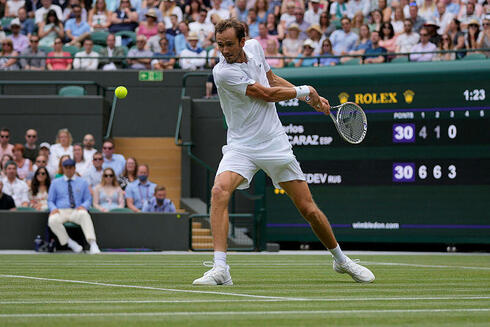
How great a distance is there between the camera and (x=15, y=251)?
18.2 meters

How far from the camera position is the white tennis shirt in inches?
339

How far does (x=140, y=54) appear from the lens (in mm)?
22828

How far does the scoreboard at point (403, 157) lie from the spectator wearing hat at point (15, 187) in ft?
16.2

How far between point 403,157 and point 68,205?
5959 millimetres

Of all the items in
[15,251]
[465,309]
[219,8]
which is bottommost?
[15,251]

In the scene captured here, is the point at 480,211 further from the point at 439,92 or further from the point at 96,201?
the point at 96,201

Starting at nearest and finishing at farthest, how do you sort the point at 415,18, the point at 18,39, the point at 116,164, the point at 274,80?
the point at 274,80, the point at 116,164, the point at 415,18, the point at 18,39

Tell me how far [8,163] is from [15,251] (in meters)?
1.74

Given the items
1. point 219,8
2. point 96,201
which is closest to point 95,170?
point 96,201

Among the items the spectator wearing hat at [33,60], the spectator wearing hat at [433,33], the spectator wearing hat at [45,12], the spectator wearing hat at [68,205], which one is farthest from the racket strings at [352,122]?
the spectator wearing hat at [45,12]

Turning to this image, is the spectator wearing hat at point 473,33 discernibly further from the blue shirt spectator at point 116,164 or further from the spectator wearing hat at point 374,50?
the blue shirt spectator at point 116,164

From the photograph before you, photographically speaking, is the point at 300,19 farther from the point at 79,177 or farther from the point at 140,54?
the point at 79,177

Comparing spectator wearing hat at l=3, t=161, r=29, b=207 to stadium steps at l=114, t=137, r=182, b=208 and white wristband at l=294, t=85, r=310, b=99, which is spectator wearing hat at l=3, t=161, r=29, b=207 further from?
white wristband at l=294, t=85, r=310, b=99

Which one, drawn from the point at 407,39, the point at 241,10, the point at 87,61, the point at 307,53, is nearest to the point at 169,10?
the point at 241,10
